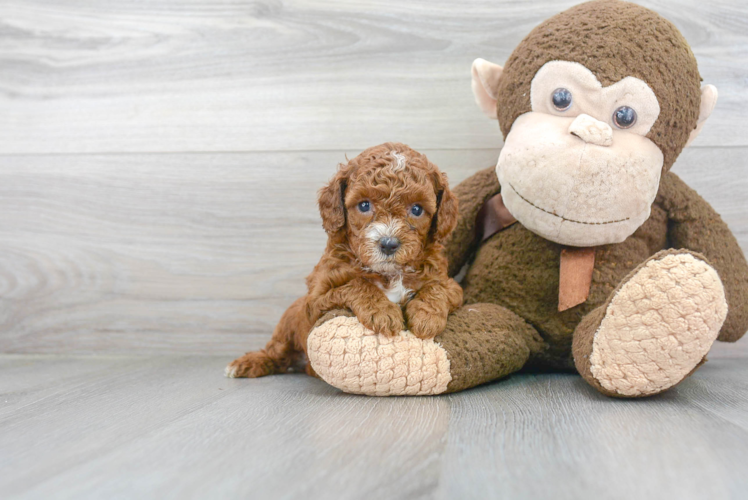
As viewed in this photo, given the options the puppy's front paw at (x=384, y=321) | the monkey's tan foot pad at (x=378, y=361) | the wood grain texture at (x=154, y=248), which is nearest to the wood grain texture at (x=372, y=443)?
the monkey's tan foot pad at (x=378, y=361)

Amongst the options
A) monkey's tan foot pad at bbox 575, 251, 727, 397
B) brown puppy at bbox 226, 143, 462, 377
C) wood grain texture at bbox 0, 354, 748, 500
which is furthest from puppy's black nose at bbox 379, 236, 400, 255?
monkey's tan foot pad at bbox 575, 251, 727, 397

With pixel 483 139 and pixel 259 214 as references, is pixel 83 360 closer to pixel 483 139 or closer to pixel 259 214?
pixel 259 214

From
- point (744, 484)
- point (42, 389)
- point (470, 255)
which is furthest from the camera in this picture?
point (470, 255)

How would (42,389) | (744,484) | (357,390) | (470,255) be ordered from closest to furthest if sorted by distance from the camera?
(744,484) → (357,390) → (42,389) → (470,255)

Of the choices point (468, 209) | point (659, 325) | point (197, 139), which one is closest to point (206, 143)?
point (197, 139)

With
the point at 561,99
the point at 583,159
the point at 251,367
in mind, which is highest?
the point at 561,99

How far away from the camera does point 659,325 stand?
94 cm

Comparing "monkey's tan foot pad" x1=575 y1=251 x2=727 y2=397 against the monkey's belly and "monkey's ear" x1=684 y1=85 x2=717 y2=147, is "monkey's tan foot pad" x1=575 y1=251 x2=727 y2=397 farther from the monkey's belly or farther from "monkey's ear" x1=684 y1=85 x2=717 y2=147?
"monkey's ear" x1=684 y1=85 x2=717 y2=147

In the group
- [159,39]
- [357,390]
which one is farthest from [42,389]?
[159,39]

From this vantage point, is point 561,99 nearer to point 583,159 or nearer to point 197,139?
point 583,159

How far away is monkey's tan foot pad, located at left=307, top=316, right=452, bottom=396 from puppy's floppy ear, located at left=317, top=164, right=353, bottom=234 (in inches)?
7.9

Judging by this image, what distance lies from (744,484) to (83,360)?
1.62m

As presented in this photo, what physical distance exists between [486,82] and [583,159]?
36 centimetres

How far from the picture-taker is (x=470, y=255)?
4.69ft
